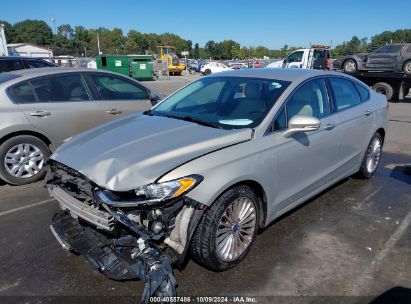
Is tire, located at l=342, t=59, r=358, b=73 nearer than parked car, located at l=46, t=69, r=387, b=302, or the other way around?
parked car, located at l=46, t=69, r=387, b=302

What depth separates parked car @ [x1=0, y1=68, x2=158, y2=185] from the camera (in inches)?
201

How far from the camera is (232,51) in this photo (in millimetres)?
126188

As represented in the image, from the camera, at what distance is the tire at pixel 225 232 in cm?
284

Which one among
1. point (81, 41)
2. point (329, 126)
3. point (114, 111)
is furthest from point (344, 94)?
point (81, 41)

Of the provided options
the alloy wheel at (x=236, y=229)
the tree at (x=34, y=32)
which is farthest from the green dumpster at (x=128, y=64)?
the tree at (x=34, y=32)

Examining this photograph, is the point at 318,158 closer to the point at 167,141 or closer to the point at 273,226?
the point at 273,226

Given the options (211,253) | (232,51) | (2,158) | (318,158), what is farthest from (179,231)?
(232,51)

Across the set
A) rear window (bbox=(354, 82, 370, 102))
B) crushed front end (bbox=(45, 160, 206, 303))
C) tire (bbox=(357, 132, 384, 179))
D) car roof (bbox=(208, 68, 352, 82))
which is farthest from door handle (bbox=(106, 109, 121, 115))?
tire (bbox=(357, 132, 384, 179))

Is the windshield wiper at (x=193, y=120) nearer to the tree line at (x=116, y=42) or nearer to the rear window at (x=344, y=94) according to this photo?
the rear window at (x=344, y=94)

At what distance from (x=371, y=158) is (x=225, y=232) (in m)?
3.25

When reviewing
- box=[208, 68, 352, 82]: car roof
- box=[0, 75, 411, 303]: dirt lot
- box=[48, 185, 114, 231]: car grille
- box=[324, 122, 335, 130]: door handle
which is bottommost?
box=[0, 75, 411, 303]: dirt lot

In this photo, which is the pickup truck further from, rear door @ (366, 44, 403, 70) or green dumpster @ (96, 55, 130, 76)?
green dumpster @ (96, 55, 130, 76)

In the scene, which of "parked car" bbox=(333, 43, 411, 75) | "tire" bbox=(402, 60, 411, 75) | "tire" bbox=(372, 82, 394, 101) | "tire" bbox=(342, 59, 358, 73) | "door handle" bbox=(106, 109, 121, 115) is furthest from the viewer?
"tire" bbox=(342, 59, 358, 73)

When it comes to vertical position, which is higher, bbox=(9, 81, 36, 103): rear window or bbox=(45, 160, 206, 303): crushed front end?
bbox=(9, 81, 36, 103): rear window
